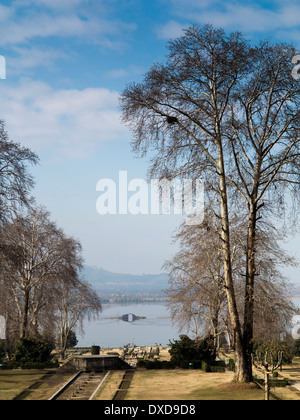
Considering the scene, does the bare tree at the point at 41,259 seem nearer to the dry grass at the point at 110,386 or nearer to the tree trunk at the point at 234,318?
the dry grass at the point at 110,386

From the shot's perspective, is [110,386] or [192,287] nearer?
[110,386]

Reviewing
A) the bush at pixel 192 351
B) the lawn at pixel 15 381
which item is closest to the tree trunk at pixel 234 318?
the lawn at pixel 15 381

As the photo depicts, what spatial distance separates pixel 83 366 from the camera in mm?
28797

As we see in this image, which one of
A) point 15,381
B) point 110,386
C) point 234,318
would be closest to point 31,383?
point 15,381

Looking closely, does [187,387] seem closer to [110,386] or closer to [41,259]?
[110,386]

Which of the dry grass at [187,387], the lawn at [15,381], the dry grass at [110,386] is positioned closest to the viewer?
the dry grass at [187,387]

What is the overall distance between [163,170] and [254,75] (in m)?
5.58

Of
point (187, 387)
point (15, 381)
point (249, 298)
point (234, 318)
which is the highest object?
point (249, 298)

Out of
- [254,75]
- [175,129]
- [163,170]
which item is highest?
[254,75]

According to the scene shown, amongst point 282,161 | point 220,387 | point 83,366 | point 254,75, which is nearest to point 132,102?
point 254,75
